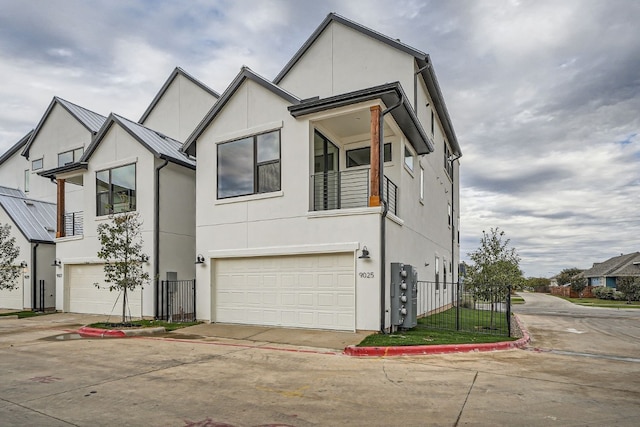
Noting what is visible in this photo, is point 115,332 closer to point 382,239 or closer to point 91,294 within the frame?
point 91,294

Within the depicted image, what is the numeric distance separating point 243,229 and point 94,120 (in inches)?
667

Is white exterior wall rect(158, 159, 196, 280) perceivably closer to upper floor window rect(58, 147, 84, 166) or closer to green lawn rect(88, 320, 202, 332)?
green lawn rect(88, 320, 202, 332)

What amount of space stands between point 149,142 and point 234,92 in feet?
14.9

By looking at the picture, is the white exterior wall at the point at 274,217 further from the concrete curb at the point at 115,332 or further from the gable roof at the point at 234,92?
the concrete curb at the point at 115,332

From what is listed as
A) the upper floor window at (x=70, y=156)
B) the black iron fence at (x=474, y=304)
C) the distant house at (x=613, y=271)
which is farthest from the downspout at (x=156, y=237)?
the distant house at (x=613, y=271)

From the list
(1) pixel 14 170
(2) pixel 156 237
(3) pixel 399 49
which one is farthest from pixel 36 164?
(3) pixel 399 49

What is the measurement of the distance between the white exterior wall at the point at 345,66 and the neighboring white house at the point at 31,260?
14.7 metres

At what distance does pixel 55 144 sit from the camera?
84.0ft

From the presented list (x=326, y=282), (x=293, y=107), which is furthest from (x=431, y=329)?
(x=293, y=107)

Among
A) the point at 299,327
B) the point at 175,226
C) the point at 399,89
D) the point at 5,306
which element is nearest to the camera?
the point at 399,89

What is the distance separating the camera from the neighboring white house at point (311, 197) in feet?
39.5

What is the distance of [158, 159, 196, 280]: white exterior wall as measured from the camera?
16.8 meters

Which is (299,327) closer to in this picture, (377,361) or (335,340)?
(335,340)

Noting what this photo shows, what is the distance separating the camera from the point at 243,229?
1421 cm
